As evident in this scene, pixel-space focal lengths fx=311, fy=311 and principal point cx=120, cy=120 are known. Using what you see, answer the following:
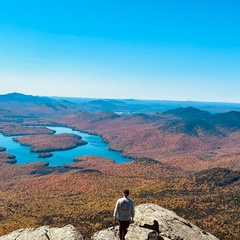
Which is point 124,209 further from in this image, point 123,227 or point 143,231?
point 143,231

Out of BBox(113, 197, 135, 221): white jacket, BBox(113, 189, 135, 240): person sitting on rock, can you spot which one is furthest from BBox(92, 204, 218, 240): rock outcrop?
BBox(113, 197, 135, 221): white jacket

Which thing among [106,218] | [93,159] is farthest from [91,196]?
[93,159]

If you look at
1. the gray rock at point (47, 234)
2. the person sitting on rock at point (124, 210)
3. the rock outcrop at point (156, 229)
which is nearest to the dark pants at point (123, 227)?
the person sitting on rock at point (124, 210)

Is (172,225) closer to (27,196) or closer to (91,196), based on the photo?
(91,196)

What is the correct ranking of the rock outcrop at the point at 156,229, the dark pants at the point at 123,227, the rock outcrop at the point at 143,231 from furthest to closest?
the rock outcrop at the point at 156,229 → the rock outcrop at the point at 143,231 → the dark pants at the point at 123,227

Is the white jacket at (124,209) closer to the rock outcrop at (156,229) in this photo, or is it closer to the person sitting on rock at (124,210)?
the person sitting on rock at (124,210)

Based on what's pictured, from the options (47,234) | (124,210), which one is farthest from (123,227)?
(47,234)

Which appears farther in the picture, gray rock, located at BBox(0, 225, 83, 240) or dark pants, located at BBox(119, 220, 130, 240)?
gray rock, located at BBox(0, 225, 83, 240)

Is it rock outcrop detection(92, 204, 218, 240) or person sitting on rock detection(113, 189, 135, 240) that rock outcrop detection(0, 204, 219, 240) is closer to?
rock outcrop detection(92, 204, 218, 240)
